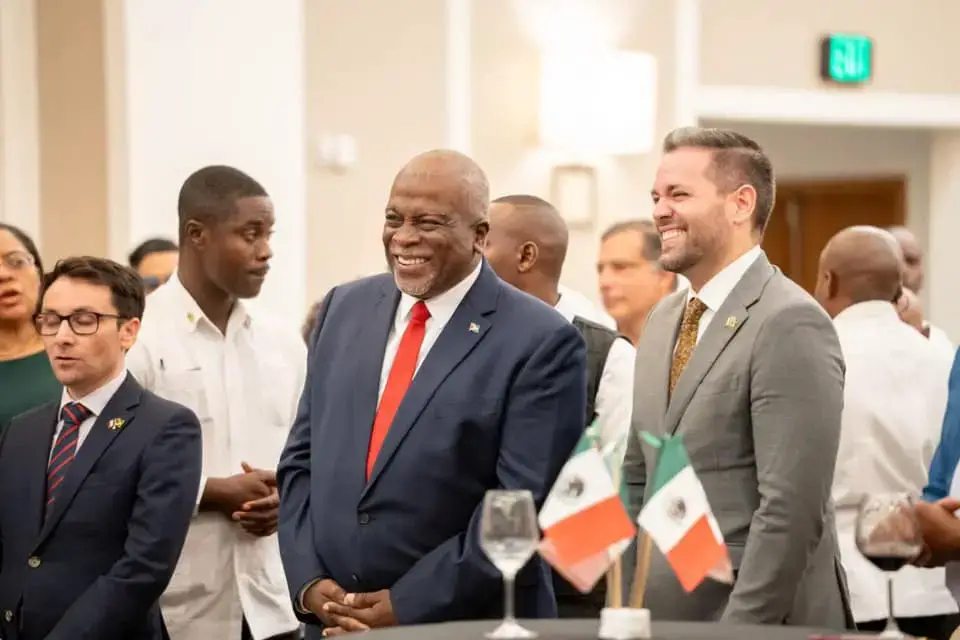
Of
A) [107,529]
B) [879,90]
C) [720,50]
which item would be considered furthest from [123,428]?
[879,90]

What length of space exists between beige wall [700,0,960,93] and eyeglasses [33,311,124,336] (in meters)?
5.26

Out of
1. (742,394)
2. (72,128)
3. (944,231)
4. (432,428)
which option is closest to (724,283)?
(742,394)

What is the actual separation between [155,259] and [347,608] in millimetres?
3133

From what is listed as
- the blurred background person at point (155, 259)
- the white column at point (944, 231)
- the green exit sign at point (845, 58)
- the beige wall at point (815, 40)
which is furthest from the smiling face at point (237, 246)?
the white column at point (944, 231)

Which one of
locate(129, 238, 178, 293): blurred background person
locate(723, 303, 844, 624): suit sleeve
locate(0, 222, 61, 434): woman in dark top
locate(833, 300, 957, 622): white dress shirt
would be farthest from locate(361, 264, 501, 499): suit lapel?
locate(129, 238, 178, 293): blurred background person

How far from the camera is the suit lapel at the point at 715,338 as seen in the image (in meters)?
3.01

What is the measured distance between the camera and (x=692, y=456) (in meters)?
3.00

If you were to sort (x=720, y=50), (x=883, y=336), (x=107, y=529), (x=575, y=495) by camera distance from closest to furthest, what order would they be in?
(x=575, y=495) → (x=107, y=529) → (x=883, y=336) → (x=720, y=50)

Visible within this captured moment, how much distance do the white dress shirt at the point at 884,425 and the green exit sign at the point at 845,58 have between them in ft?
13.7

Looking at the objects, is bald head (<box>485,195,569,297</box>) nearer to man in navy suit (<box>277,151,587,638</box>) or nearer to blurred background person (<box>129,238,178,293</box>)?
man in navy suit (<box>277,151,587,638</box>)

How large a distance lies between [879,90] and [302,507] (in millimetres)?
6337

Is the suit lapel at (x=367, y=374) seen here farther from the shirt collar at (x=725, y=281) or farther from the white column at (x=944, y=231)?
the white column at (x=944, y=231)

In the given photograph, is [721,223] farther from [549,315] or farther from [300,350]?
[300,350]

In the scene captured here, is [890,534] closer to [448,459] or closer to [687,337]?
[687,337]
